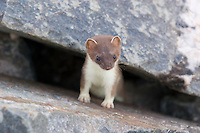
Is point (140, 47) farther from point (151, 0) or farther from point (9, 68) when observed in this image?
point (9, 68)

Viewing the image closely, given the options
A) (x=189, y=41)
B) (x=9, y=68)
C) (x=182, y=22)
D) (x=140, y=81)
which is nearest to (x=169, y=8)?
(x=182, y=22)

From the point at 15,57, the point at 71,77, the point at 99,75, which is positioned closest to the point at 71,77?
the point at 71,77

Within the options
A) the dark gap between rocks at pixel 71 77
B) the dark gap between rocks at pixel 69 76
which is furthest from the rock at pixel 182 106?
the dark gap between rocks at pixel 69 76

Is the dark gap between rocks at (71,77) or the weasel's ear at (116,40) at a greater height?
the weasel's ear at (116,40)

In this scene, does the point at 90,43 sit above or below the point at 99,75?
above

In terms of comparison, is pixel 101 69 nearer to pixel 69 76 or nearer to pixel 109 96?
pixel 109 96

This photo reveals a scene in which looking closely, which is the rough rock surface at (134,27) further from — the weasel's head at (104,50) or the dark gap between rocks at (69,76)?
the dark gap between rocks at (69,76)

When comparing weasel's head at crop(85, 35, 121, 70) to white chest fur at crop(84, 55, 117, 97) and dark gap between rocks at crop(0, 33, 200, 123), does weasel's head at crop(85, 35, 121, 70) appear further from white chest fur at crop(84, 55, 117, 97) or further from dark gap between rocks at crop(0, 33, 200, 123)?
dark gap between rocks at crop(0, 33, 200, 123)

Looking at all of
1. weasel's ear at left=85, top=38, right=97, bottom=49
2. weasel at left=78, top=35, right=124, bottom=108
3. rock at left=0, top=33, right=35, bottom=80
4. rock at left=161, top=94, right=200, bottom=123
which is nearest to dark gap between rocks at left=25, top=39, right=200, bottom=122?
rock at left=161, top=94, right=200, bottom=123
